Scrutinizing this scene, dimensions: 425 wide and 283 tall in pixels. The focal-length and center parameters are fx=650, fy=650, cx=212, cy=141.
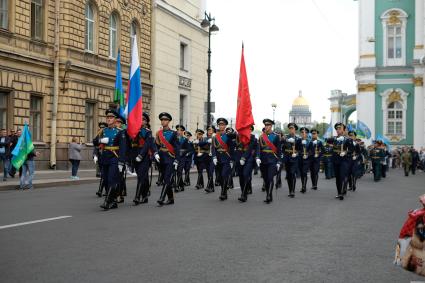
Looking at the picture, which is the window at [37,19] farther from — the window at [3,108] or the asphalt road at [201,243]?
the asphalt road at [201,243]

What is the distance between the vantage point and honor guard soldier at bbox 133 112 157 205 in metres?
12.9

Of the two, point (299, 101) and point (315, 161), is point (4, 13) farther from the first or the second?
point (299, 101)

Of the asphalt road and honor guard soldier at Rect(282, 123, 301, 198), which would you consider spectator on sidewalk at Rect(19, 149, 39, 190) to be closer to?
the asphalt road

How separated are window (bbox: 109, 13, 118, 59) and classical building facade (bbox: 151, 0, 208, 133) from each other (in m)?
3.71

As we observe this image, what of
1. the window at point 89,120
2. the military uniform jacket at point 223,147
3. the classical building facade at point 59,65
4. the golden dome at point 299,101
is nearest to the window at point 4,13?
the classical building facade at point 59,65

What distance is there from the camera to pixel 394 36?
5325cm

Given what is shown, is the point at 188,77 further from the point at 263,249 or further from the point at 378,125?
the point at 263,249

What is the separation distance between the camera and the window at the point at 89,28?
28.9 metres

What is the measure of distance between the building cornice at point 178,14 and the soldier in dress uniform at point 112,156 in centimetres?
2372

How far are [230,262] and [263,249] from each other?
0.95 metres

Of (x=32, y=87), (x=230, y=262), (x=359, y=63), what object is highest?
(x=359, y=63)

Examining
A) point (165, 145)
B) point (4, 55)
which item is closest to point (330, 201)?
point (165, 145)

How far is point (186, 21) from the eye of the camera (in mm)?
38906

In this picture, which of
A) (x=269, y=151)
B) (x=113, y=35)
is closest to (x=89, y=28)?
(x=113, y=35)
